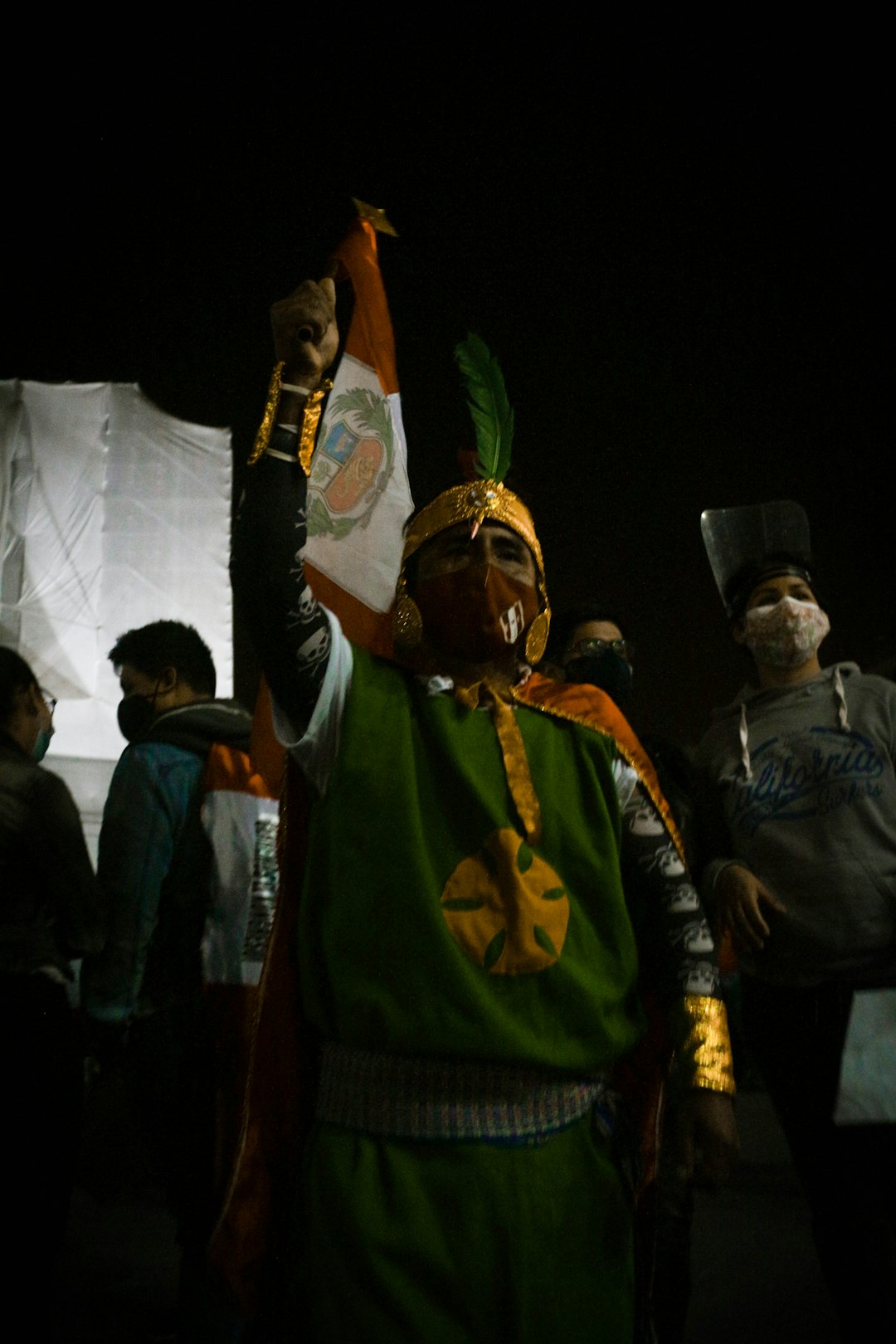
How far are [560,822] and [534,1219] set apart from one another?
2.08ft

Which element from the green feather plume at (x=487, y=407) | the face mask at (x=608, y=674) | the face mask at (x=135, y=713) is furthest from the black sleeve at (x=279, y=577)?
the face mask at (x=608, y=674)

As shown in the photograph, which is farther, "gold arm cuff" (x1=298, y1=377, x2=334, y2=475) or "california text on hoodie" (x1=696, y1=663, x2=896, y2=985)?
"california text on hoodie" (x1=696, y1=663, x2=896, y2=985)

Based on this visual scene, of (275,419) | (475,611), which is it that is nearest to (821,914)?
(475,611)

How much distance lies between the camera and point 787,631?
2.86 metres

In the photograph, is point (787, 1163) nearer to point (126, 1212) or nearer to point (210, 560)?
point (126, 1212)

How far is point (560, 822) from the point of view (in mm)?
1888

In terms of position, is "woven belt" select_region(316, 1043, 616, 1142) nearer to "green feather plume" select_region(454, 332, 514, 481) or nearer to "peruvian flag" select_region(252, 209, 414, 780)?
"peruvian flag" select_region(252, 209, 414, 780)

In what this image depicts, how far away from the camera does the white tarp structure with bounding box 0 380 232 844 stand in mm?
7773

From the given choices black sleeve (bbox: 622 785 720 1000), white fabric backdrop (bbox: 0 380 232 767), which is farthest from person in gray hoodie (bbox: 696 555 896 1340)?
white fabric backdrop (bbox: 0 380 232 767)

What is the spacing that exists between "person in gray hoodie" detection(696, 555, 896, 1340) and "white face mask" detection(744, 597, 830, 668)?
113 millimetres

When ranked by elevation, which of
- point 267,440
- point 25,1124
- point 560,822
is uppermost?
point 267,440

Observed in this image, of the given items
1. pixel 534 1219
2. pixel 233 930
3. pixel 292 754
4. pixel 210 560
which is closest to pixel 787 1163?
pixel 233 930

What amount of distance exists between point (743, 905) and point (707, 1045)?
62 centimetres

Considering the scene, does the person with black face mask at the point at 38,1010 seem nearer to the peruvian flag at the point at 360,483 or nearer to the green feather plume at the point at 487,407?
the peruvian flag at the point at 360,483
